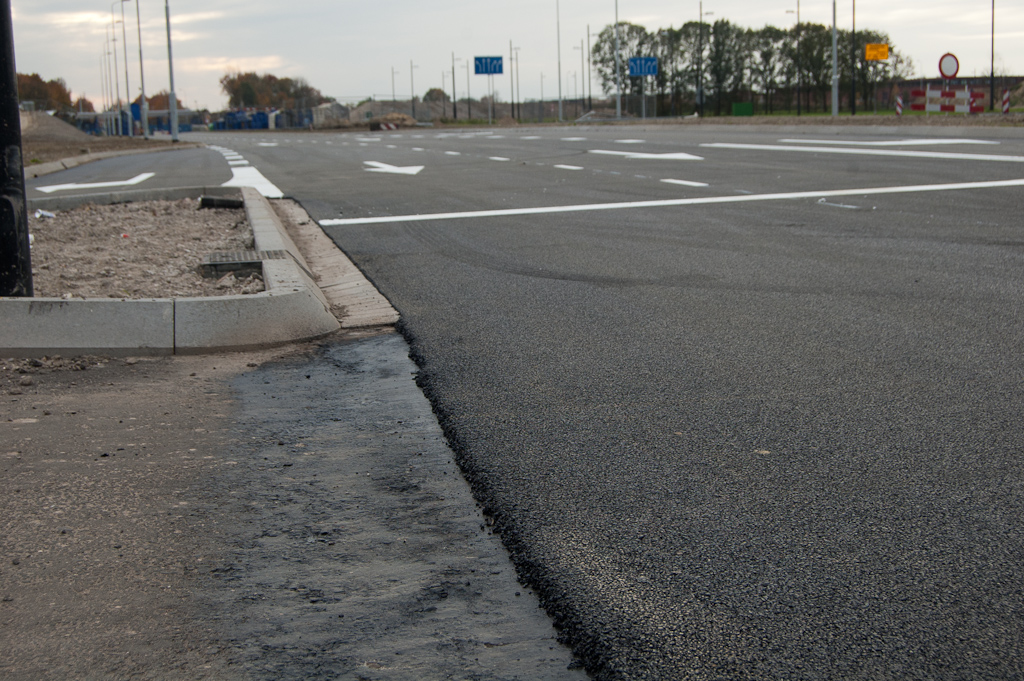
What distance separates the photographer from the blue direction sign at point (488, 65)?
9525cm

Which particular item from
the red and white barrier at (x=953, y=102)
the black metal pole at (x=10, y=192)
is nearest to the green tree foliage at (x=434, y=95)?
the red and white barrier at (x=953, y=102)

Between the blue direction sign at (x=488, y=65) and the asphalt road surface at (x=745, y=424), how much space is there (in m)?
90.0

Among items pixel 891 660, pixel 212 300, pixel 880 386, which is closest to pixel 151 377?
pixel 212 300

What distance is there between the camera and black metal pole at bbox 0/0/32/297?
530 cm

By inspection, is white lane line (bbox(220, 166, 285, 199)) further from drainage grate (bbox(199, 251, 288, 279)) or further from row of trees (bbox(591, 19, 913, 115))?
row of trees (bbox(591, 19, 913, 115))

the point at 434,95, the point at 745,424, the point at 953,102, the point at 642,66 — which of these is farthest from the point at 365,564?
the point at 434,95

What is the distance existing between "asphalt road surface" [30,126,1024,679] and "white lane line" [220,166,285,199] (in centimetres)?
515

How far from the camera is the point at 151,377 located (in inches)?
178

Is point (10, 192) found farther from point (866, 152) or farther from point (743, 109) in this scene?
point (743, 109)

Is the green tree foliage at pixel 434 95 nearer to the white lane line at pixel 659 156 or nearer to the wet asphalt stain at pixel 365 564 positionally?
the white lane line at pixel 659 156

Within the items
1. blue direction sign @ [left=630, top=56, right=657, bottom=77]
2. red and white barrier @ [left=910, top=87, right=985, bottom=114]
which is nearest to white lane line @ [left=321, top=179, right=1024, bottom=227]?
red and white barrier @ [left=910, top=87, right=985, bottom=114]

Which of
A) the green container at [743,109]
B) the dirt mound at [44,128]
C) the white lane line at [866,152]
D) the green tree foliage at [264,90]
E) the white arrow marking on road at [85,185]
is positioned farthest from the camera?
the green tree foliage at [264,90]

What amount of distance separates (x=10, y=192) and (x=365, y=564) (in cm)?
407

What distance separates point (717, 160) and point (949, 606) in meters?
15.7
